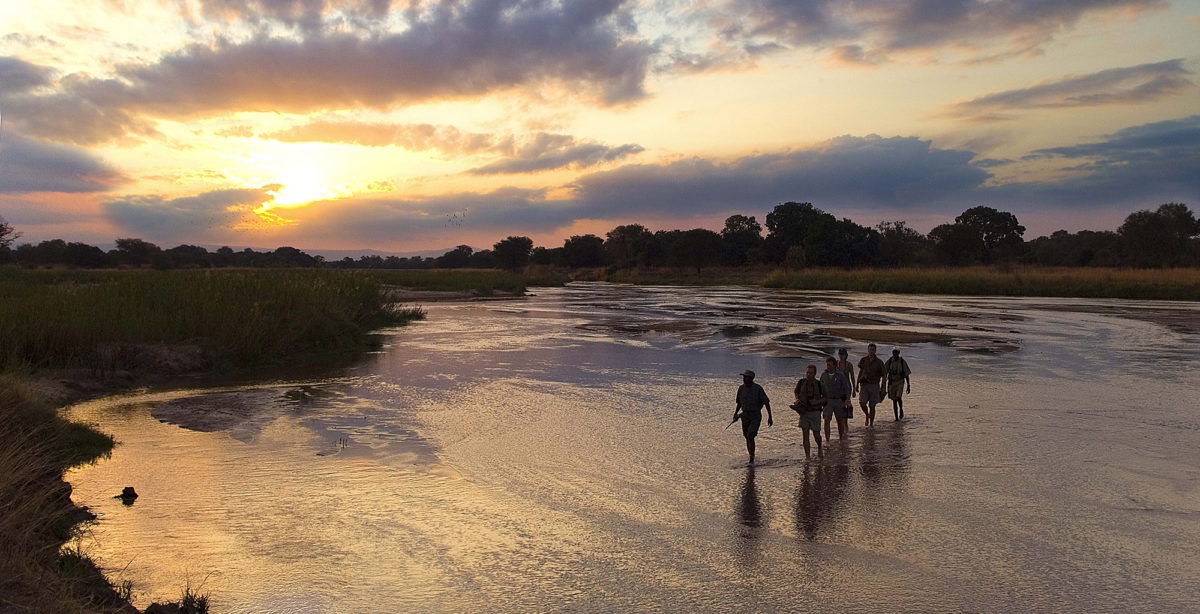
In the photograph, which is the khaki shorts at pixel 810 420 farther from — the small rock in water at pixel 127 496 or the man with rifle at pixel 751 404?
the small rock in water at pixel 127 496

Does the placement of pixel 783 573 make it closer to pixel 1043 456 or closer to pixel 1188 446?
pixel 1043 456

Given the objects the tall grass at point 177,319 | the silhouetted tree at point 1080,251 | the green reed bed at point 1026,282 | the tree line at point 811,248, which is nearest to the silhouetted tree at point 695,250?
the tree line at point 811,248

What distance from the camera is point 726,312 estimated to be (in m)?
44.1

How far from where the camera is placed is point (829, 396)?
1159 centimetres

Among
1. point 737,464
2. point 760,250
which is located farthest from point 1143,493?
point 760,250

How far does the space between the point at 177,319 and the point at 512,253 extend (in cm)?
12313

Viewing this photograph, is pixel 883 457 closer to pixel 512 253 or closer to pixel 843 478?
pixel 843 478

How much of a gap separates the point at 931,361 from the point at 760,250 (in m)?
102

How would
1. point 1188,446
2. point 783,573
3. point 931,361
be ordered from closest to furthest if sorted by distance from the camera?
point 783,573 < point 1188,446 < point 931,361

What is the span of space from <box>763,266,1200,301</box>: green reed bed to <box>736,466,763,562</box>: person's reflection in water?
57658 millimetres

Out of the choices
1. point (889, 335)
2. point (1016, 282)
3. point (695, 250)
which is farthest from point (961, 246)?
point (889, 335)

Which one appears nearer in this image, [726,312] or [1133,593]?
[1133,593]

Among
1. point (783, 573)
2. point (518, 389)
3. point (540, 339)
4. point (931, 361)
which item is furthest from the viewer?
point (540, 339)

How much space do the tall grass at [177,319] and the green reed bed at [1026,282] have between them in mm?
54287
